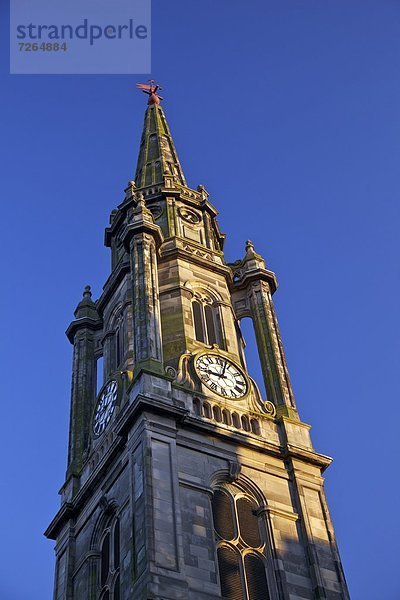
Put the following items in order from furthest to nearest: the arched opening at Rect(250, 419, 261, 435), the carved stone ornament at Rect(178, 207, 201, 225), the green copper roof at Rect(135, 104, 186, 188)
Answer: the green copper roof at Rect(135, 104, 186, 188) < the carved stone ornament at Rect(178, 207, 201, 225) < the arched opening at Rect(250, 419, 261, 435)

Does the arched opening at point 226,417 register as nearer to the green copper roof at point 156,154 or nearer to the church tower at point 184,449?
the church tower at point 184,449

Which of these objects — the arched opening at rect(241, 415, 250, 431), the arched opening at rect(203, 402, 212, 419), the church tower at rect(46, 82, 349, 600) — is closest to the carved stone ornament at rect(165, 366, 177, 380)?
the church tower at rect(46, 82, 349, 600)

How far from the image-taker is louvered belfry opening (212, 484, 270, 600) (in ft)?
121

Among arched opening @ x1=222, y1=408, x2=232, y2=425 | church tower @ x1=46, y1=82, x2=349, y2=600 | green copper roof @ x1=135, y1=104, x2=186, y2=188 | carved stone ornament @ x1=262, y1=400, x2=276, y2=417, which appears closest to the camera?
church tower @ x1=46, y1=82, x2=349, y2=600

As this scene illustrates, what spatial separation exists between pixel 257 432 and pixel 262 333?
7.14 meters

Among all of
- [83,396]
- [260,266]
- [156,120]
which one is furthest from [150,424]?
[156,120]

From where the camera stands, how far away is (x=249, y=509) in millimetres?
40125

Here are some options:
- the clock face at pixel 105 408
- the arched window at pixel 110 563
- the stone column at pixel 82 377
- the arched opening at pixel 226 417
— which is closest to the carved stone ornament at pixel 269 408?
the arched opening at pixel 226 417

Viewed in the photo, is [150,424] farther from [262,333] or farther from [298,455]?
[262,333]

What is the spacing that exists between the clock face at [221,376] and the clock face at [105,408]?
377cm

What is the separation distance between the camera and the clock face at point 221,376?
145 feet

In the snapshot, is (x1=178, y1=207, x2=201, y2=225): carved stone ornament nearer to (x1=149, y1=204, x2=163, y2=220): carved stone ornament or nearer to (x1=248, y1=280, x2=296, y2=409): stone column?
(x1=149, y1=204, x2=163, y2=220): carved stone ornament

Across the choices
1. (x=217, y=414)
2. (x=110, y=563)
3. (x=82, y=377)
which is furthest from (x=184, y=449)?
(x=82, y=377)

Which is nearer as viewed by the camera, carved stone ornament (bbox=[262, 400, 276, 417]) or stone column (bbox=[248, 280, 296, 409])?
carved stone ornament (bbox=[262, 400, 276, 417])
